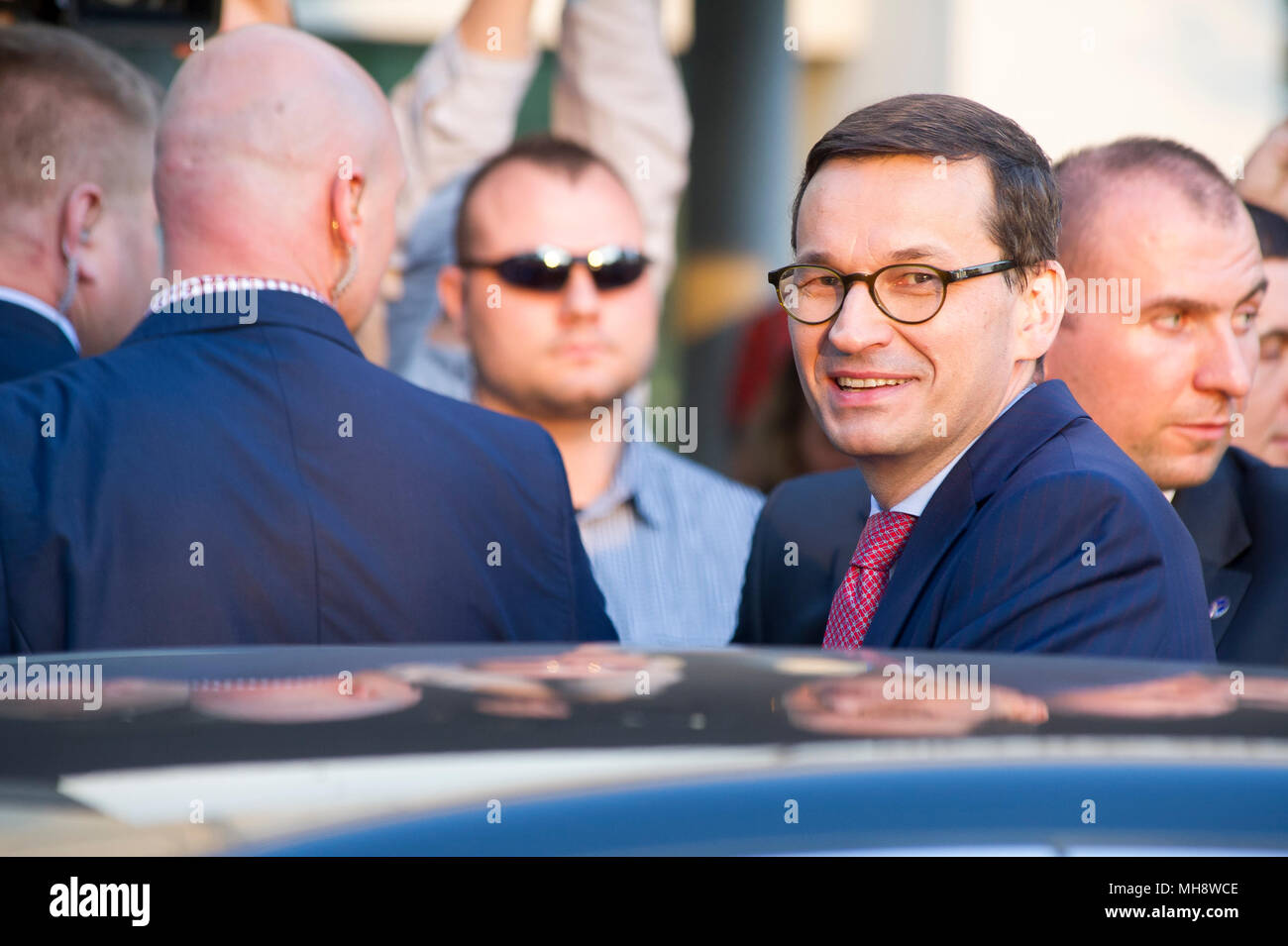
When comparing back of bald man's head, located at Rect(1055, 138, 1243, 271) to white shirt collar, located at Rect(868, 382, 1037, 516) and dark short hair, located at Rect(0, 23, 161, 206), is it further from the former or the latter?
dark short hair, located at Rect(0, 23, 161, 206)

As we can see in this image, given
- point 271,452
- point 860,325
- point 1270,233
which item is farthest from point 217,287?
point 1270,233

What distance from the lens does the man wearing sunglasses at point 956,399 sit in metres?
1.83

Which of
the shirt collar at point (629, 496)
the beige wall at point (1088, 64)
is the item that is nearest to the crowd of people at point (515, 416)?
the shirt collar at point (629, 496)

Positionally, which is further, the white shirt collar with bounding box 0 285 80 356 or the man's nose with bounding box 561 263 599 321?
the man's nose with bounding box 561 263 599 321

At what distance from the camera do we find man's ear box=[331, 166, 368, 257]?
8.21 ft

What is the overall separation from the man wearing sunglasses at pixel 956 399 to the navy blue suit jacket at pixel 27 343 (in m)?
1.40

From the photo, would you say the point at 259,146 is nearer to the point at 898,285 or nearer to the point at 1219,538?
the point at 898,285

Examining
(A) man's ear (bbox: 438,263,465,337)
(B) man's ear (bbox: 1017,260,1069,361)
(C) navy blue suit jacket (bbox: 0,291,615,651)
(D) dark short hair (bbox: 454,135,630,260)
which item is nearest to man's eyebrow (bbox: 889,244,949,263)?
(B) man's ear (bbox: 1017,260,1069,361)

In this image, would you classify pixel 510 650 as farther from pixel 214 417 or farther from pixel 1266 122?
pixel 1266 122

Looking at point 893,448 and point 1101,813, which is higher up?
point 893,448

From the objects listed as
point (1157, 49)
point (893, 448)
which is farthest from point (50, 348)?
point (1157, 49)

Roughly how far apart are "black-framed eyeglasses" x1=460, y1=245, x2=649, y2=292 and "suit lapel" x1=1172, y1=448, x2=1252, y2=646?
1447mm

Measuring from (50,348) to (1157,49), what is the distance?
5201 millimetres
